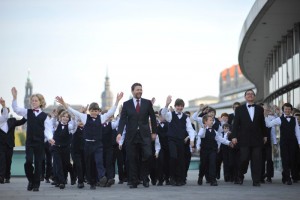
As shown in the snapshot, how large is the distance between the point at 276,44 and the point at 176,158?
13.0 metres

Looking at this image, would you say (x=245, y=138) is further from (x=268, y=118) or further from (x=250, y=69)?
(x=250, y=69)

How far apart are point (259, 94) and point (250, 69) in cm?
653

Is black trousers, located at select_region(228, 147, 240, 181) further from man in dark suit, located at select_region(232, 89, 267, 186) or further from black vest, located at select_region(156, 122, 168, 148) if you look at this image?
black vest, located at select_region(156, 122, 168, 148)

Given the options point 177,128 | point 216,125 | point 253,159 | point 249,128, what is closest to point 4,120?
point 177,128

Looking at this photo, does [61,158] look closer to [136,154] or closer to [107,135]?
[107,135]

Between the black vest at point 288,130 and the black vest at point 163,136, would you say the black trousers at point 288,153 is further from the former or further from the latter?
the black vest at point 163,136

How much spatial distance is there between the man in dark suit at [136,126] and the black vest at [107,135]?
4.81ft

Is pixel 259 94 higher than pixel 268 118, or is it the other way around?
pixel 259 94

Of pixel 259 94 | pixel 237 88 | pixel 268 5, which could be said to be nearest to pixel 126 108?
pixel 268 5

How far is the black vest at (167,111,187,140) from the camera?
38.4ft

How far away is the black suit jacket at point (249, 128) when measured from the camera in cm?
1115

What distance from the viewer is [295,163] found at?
12297 millimetres

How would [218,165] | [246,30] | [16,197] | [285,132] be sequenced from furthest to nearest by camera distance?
1. [246,30]
2. [218,165]
3. [285,132]
4. [16,197]

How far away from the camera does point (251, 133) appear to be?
11172 millimetres
